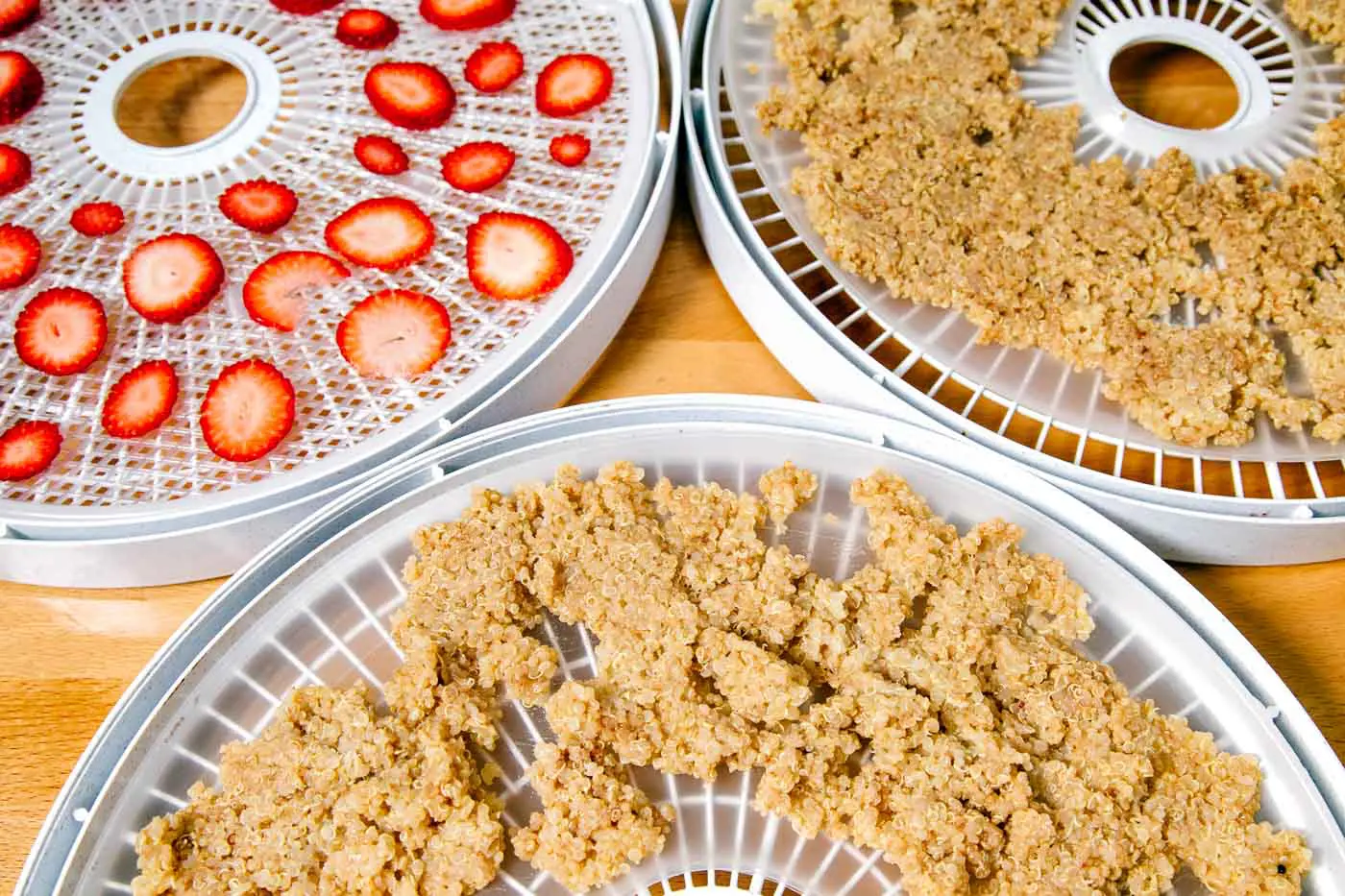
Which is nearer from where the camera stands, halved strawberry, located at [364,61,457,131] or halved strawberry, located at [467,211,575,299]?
halved strawberry, located at [467,211,575,299]

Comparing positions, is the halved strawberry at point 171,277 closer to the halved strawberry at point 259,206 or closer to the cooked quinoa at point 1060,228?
the halved strawberry at point 259,206

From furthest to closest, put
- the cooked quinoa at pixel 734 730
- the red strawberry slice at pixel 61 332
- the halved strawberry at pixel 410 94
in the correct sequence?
the halved strawberry at pixel 410 94
the red strawberry slice at pixel 61 332
the cooked quinoa at pixel 734 730

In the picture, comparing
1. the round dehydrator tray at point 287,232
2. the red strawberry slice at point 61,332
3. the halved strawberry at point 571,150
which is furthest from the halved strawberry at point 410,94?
the red strawberry slice at point 61,332

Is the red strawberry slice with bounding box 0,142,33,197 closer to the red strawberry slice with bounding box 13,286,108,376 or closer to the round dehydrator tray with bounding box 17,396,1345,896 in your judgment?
the red strawberry slice with bounding box 13,286,108,376

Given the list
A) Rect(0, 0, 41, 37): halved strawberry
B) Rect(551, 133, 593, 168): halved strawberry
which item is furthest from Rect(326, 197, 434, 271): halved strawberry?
Rect(0, 0, 41, 37): halved strawberry

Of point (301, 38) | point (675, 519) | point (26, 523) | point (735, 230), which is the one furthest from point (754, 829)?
point (301, 38)

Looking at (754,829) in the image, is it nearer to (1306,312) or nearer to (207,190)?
(1306,312)
